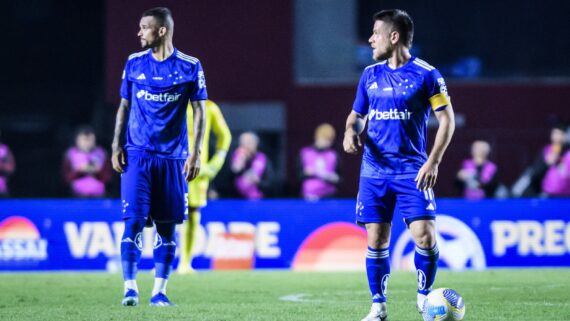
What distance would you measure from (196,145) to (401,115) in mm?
1811

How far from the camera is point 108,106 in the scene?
17438mm

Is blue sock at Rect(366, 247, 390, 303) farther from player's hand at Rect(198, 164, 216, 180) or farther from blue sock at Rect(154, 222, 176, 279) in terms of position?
player's hand at Rect(198, 164, 216, 180)

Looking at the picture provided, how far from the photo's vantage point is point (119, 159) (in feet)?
29.1

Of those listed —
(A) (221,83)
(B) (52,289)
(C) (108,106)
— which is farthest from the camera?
(A) (221,83)

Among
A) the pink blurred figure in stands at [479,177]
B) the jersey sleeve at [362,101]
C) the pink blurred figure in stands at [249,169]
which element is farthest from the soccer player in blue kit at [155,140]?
the pink blurred figure in stands at [479,177]

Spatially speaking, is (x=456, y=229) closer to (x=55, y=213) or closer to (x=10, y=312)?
(x=55, y=213)

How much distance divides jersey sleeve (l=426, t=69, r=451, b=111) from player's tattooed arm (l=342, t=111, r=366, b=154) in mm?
488

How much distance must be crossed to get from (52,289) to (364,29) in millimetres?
10869

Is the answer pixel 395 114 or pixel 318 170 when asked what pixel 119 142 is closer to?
pixel 395 114

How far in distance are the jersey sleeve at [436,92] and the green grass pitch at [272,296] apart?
4.76ft

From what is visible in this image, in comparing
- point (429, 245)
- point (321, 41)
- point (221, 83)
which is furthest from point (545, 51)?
point (429, 245)

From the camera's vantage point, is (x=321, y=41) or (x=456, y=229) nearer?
(x=456, y=229)

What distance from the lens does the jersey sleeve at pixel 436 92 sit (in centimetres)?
768

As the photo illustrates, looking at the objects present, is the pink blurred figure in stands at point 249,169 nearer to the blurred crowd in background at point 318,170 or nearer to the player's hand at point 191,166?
the blurred crowd in background at point 318,170
